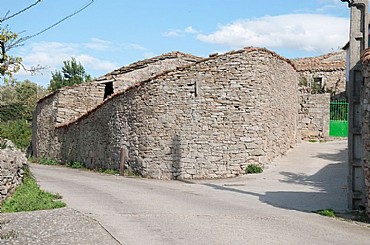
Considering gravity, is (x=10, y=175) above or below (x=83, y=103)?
below

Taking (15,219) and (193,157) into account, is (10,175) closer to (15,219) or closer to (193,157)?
(15,219)

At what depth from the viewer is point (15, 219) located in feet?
30.7

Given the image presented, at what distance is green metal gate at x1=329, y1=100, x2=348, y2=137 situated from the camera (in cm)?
2686

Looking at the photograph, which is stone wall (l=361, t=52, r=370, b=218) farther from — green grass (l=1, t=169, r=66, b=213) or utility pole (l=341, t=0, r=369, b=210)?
green grass (l=1, t=169, r=66, b=213)

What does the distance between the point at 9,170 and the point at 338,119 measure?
19647mm

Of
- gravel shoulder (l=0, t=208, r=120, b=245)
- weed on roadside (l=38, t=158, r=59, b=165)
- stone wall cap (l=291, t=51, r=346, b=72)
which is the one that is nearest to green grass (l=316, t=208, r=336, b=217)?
gravel shoulder (l=0, t=208, r=120, b=245)

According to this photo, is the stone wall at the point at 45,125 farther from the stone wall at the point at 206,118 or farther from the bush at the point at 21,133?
the stone wall at the point at 206,118

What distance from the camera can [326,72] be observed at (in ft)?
115

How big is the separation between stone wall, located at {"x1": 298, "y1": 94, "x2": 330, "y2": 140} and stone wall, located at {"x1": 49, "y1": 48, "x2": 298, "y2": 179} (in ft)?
21.7

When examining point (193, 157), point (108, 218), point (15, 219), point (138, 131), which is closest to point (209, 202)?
point (108, 218)

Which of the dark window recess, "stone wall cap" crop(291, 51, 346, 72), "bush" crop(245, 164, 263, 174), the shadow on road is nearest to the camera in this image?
the shadow on road

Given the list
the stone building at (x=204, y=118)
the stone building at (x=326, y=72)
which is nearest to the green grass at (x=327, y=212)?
the stone building at (x=204, y=118)

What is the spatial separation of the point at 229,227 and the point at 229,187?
696cm

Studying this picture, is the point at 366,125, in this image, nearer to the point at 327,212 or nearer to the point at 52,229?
the point at 327,212
